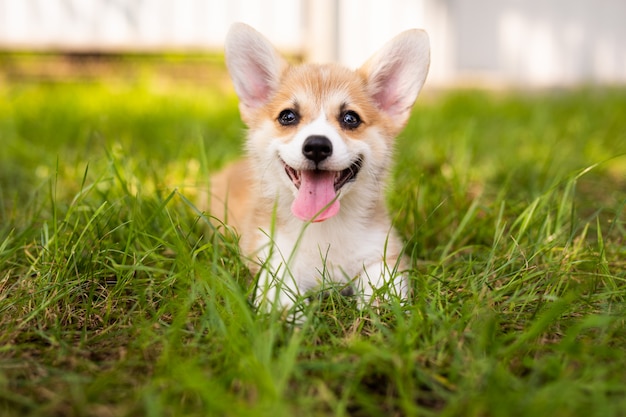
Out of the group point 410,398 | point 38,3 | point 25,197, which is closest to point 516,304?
point 410,398

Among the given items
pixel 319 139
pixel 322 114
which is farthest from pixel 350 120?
pixel 319 139

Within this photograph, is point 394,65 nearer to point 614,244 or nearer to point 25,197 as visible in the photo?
point 614,244

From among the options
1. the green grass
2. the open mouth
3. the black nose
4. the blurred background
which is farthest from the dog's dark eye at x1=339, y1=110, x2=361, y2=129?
the blurred background

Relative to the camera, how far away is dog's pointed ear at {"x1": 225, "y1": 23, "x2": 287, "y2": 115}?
2.77 m

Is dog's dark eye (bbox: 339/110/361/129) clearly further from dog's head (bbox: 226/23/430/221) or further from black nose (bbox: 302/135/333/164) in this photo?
black nose (bbox: 302/135/333/164)

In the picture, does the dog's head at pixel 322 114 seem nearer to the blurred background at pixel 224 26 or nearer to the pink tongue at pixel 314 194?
the pink tongue at pixel 314 194

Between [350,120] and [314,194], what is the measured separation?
0.42 metres

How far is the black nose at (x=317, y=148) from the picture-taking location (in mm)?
2303

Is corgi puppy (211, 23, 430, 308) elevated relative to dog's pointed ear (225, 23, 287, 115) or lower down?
lower down

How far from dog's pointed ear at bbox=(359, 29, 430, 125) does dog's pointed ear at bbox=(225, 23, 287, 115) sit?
43 cm

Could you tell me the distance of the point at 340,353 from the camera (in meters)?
1.74

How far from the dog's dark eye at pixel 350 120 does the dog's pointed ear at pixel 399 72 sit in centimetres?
27

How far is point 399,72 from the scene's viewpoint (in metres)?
2.87

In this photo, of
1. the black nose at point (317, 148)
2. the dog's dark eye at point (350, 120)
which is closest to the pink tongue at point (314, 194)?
the black nose at point (317, 148)
